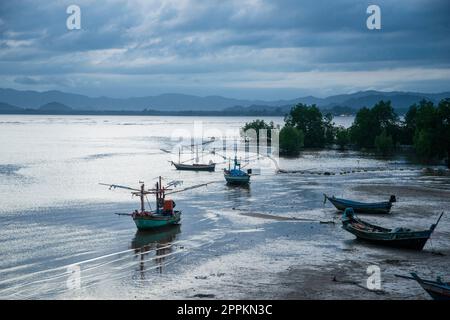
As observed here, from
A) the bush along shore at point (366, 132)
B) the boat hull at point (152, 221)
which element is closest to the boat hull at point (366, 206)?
the boat hull at point (152, 221)

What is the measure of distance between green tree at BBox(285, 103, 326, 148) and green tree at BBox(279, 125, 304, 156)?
1194 cm

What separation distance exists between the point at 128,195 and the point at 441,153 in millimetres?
52712

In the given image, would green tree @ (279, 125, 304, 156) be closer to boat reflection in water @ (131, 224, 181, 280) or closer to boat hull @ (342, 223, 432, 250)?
boat reflection in water @ (131, 224, 181, 280)

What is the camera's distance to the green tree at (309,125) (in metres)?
141

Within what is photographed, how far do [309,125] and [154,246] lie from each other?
10622 cm

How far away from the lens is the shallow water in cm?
2989

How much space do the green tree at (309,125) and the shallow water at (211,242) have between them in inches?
2559

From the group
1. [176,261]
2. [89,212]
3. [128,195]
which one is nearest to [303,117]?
[128,195]

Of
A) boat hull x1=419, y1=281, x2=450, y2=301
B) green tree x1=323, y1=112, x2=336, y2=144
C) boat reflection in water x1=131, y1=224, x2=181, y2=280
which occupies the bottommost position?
boat reflection in water x1=131, y1=224, x2=181, y2=280

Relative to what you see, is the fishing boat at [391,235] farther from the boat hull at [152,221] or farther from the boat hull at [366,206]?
the boat hull at [152,221]

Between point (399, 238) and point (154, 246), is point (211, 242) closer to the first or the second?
point (154, 246)

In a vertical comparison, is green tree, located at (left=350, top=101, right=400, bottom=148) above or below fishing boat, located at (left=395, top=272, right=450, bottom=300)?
above

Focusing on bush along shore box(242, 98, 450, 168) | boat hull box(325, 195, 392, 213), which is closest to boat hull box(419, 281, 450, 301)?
boat hull box(325, 195, 392, 213)
